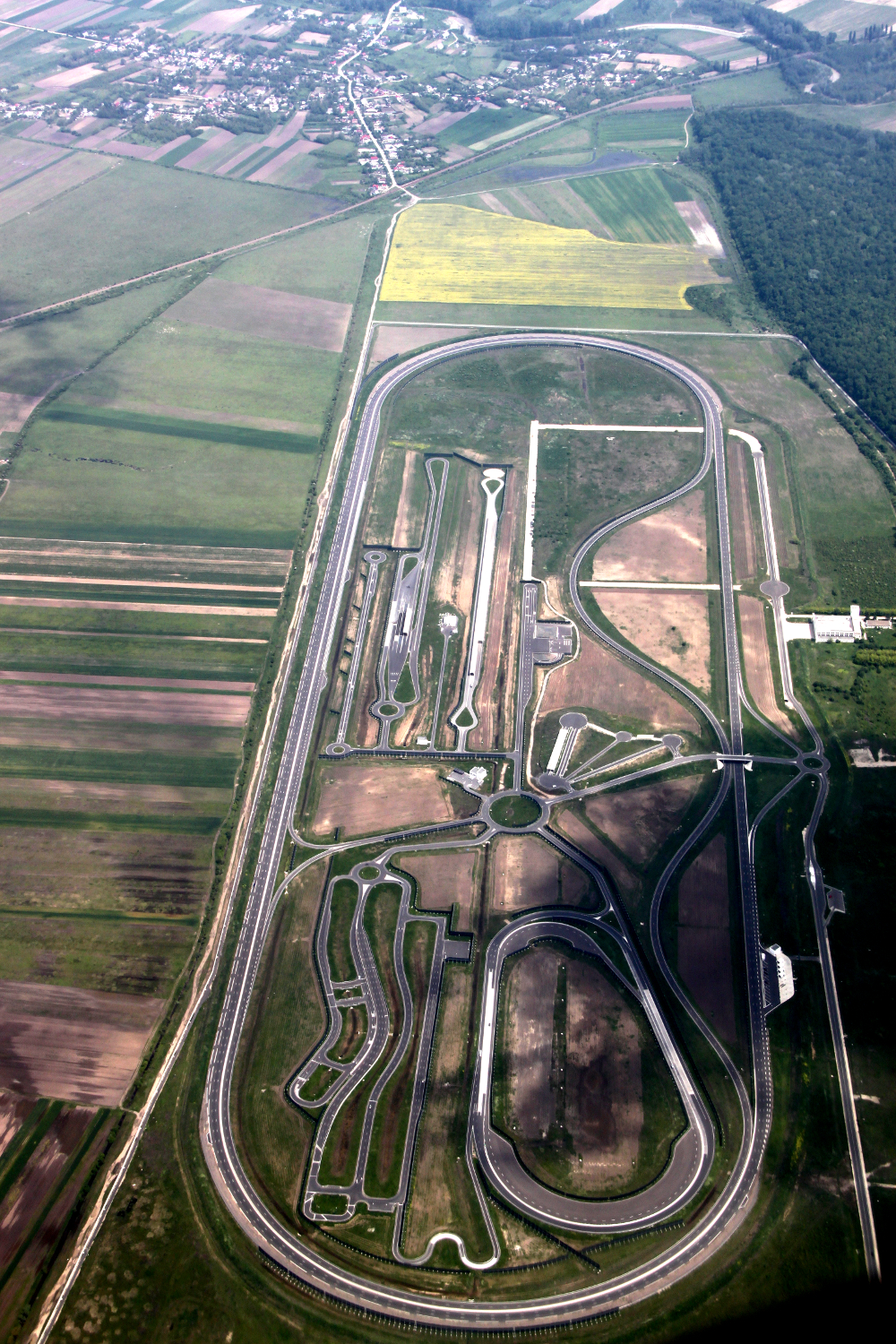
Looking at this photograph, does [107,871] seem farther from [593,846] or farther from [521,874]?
[593,846]

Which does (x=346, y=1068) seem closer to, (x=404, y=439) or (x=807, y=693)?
(x=807, y=693)

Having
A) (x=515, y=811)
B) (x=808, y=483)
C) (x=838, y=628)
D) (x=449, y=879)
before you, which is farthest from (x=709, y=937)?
(x=808, y=483)

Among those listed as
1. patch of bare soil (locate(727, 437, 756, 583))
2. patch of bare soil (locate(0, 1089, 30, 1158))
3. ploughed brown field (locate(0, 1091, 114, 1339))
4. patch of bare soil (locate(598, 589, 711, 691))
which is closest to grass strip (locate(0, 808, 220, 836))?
patch of bare soil (locate(0, 1089, 30, 1158))

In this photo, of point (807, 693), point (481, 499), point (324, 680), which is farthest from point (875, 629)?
point (324, 680)

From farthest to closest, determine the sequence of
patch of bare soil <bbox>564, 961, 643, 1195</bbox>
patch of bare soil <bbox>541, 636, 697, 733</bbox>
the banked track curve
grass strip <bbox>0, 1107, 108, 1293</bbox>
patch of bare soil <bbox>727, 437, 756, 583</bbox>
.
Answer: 1. patch of bare soil <bbox>727, 437, 756, 583</bbox>
2. patch of bare soil <bbox>541, 636, 697, 733</bbox>
3. patch of bare soil <bbox>564, 961, 643, 1195</bbox>
4. grass strip <bbox>0, 1107, 108, 1293</bbox>
5. the banked track curve

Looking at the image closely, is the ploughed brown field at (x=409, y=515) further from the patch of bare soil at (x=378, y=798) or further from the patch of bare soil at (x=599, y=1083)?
the patch of bare soil at (x=599, y=1083)

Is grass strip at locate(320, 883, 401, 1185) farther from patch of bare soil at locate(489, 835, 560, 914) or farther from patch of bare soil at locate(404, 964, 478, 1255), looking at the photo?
patch of bare soil at locate(489, 835, 560, 914)
